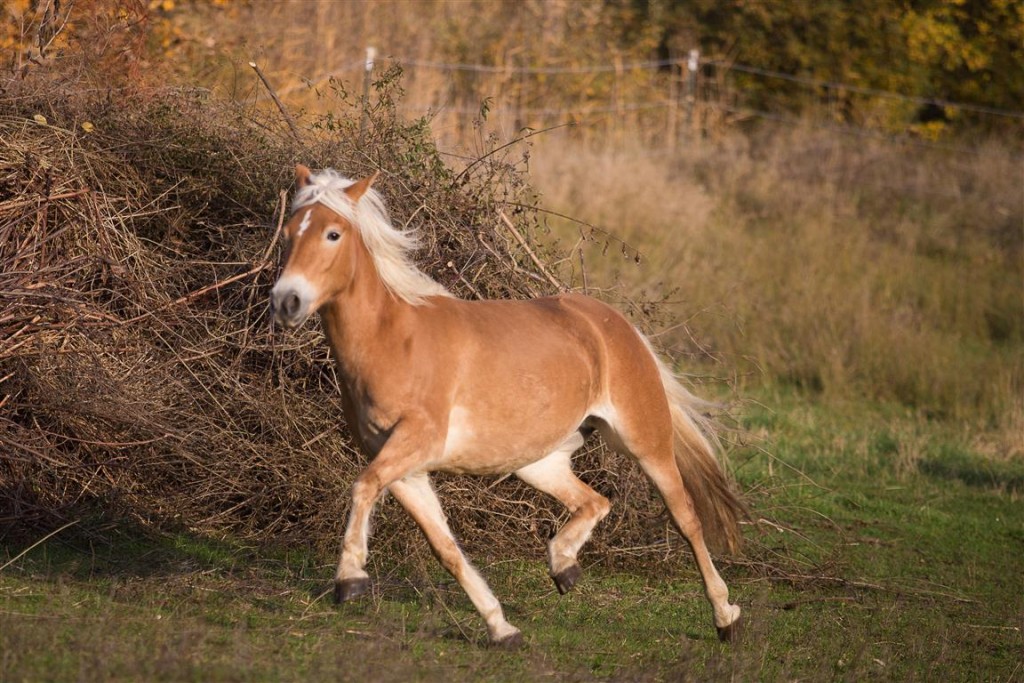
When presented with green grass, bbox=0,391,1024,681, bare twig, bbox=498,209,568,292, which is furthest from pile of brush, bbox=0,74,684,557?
green grass, bbox=0,391,1024,681

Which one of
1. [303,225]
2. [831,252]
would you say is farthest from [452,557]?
[831,252]

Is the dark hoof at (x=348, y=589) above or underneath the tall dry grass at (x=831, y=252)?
above

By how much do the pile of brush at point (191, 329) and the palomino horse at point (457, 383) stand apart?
108 cm

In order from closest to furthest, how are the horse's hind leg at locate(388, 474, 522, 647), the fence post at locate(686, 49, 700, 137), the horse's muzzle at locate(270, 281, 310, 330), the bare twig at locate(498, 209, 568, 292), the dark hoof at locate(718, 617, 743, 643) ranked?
1. the horse's muzzle at locate(270, 281, 310, 330)
2. the horse's hind leg at locate(388, 474, 522, 647)
3. the dark hoof at locate(718, 617, 743, 643)
4. the bare twig at locate(498, 209, 568, 292)
5. the fence post at locate(686, 49, 700, 137)

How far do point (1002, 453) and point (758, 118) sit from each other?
1167cm

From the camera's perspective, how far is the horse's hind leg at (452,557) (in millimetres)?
5262

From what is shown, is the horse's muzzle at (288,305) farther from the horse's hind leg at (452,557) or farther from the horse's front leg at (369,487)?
the horse's hind leg at (452,557)

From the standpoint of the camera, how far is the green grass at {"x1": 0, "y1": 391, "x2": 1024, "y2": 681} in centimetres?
471

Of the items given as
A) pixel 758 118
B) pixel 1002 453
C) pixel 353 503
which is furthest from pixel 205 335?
pixel 758 118

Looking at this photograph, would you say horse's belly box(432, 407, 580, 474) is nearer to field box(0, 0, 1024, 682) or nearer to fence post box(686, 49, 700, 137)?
field box(0, 0, 1024, 682)

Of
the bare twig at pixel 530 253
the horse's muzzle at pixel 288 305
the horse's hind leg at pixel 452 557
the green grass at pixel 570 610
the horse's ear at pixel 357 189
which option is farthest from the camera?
the bare twig at pixel 530 253

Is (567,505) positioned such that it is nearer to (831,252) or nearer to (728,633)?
(728,633)

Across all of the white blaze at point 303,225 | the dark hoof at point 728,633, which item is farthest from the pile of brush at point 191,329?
the white blaze at point 303,225

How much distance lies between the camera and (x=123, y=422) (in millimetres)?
6492
